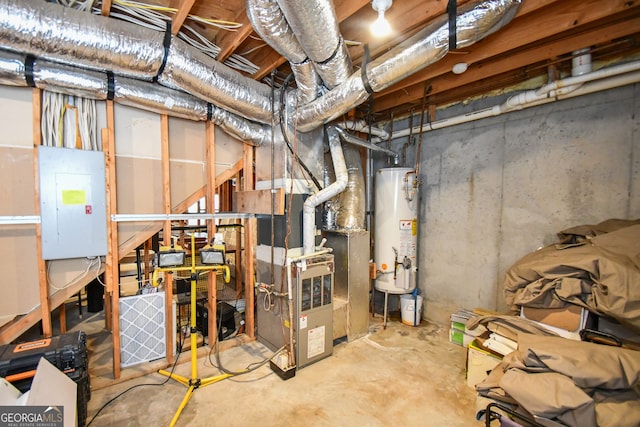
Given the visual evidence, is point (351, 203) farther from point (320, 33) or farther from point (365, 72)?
point (320, 33)

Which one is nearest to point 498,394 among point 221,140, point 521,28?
point 521,28

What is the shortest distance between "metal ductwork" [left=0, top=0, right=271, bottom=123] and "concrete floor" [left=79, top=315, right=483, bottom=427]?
234cm

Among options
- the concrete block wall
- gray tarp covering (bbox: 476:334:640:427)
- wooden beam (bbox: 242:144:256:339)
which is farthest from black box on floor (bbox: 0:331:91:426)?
the concrete block wall

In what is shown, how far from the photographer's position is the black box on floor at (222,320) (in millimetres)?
3205

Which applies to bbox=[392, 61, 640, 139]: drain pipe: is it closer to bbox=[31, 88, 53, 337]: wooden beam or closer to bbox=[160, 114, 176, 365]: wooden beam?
bbox=[160, 114, 176, 365]: wooden beam

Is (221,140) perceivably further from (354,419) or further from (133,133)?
(354,419)

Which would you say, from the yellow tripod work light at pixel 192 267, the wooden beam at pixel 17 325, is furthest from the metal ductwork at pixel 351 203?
the wooden beam at pixel 17 325

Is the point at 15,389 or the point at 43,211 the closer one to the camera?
the point at 15,389

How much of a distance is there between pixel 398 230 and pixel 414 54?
1963 mm

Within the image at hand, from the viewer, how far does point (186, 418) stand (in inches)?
79.7

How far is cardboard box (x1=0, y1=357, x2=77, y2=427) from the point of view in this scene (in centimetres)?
157

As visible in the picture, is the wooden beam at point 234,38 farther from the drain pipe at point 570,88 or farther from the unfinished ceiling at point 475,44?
the drain pipe at point 570,88

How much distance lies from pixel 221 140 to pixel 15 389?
7.68 ft

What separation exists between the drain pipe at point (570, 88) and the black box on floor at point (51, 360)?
13.2 ft
